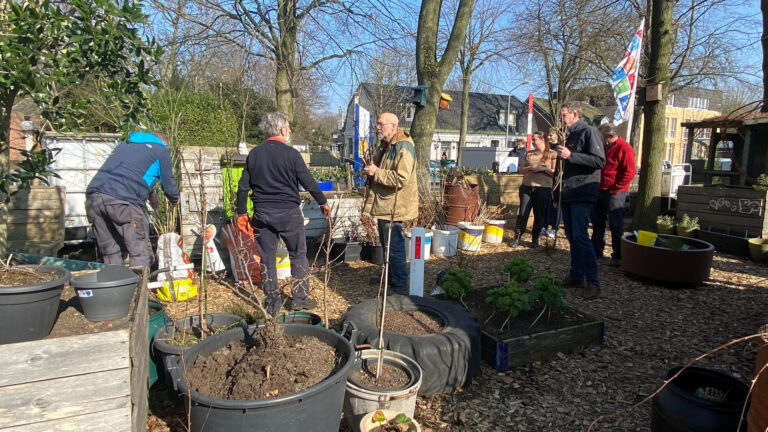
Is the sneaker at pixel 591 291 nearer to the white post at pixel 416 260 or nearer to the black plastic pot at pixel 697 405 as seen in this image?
the white post at pixel 416 260

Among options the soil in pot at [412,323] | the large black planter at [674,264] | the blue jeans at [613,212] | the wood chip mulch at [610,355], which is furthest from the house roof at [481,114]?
the soil in pot at [412,323]

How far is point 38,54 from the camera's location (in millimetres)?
2189

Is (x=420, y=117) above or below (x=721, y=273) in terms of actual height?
above

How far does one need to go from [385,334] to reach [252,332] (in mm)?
840

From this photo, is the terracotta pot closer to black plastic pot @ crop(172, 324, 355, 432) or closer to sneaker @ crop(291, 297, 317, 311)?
black plastic pot @ crop(172, 324, 355, 432)

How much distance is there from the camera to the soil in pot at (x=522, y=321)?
3.39 meters

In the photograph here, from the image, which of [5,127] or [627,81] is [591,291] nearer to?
[627,81]

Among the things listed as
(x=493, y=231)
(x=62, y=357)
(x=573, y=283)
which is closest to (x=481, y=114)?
(x=493, y=231)

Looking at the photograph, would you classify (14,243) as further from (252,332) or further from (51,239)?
(252,332)

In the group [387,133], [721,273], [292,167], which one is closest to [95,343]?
[292,167]

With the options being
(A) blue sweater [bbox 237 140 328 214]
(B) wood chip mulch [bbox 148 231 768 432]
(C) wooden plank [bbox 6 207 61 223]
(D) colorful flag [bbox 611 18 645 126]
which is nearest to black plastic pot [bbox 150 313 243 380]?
(B) wood chip mulch [bbox 148 231 768 432]

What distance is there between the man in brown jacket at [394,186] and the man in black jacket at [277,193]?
0.71 m

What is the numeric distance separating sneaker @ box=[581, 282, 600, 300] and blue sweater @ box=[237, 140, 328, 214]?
2982 mm

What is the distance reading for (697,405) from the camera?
2029 mm
